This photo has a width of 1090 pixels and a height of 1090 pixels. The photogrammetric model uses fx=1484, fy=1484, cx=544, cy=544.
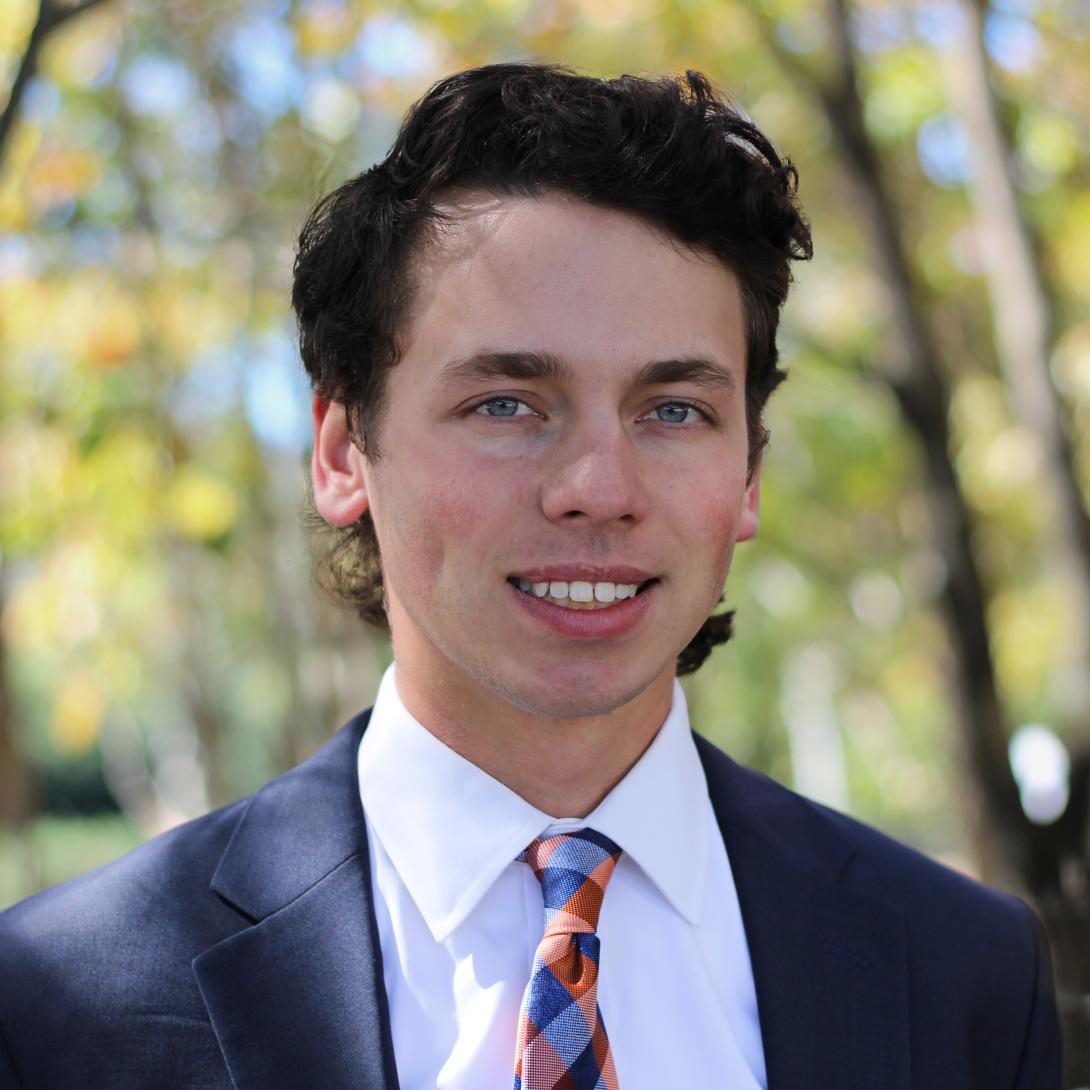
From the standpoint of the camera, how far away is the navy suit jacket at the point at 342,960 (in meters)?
2.13

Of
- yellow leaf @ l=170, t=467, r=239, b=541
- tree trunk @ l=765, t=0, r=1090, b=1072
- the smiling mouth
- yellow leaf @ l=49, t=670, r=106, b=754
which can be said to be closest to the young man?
the smiling mouth

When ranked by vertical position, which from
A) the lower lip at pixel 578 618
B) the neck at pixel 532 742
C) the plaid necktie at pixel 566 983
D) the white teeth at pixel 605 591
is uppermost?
the white teeth at pixel 605 591

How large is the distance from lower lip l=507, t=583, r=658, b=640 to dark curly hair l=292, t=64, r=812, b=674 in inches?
15.8

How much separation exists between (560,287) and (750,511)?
2.11 feet

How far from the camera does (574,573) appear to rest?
87.0 inches

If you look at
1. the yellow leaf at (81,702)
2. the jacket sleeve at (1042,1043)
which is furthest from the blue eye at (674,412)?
the yellow leaf at (81,702)

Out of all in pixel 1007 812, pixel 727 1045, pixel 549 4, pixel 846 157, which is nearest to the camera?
pixel 727 1045

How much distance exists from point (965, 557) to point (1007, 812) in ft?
Answer: 3.19

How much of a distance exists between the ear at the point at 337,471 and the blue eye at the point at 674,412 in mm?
537

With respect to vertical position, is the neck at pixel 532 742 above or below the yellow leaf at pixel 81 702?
above

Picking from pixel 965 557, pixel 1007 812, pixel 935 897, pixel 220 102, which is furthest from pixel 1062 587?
pixel 220 102

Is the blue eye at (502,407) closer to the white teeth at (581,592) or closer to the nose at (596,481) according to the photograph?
the nose at (596,481)

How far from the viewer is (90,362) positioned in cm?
896

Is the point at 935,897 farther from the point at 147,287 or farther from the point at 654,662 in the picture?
the point at 147,287
